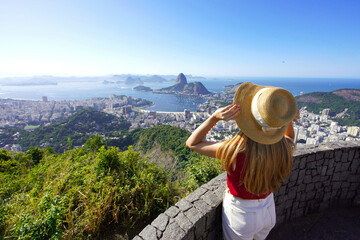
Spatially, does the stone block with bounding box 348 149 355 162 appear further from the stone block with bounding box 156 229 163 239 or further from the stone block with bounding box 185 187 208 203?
the stone block with bounding box 156 229 163 239

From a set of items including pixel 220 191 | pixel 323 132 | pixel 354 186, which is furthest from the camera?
pixel 323 132

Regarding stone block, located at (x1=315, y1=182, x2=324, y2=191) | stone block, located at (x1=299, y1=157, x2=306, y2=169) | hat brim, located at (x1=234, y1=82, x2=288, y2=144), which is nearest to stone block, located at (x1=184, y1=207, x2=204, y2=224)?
hat brim, located at (x1=234, y1=82, x2=288, y2=144)

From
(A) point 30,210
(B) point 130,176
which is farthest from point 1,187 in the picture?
(B) point 130,176

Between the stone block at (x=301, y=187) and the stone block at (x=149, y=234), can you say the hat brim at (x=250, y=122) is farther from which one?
the stone block at (x=301, y=187)

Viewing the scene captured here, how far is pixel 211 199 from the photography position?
5.25 feet

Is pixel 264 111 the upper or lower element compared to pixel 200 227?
upper

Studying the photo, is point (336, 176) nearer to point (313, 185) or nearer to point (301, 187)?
point (313, 185)

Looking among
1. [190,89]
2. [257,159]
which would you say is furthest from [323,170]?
[190,89]

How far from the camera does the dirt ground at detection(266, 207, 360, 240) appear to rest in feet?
7.04

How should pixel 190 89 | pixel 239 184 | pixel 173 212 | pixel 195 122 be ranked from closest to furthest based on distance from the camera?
1. pixel 239 184
2. pixel 173 212
3. pixel 195 122
4. pixel 190 89

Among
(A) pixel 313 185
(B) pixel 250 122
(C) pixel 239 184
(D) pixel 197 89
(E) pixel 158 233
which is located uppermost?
(B) pixel 250 122

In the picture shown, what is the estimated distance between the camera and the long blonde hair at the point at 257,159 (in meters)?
0.99

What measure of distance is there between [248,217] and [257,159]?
1.56ft

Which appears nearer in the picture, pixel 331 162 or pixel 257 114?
pixel 257 114
